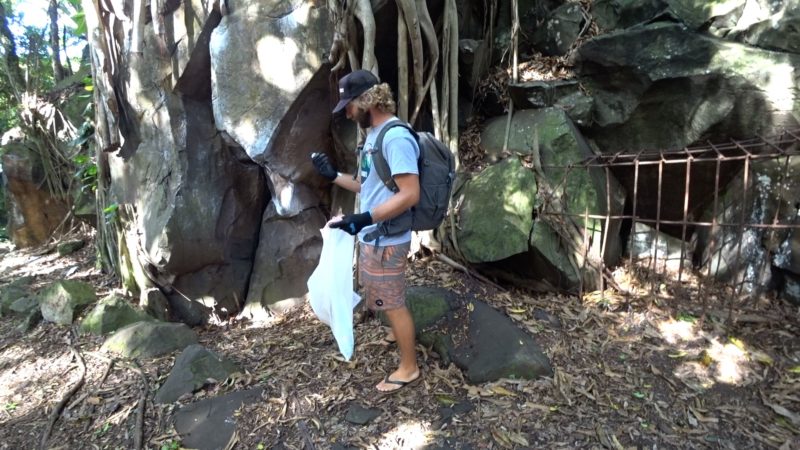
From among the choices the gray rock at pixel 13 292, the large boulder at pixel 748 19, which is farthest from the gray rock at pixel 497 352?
the gray rock at pixel 13 292

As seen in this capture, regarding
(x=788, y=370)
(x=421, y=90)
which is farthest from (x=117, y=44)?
(x=788, y=370)

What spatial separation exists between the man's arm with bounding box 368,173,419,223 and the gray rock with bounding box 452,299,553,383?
113cm

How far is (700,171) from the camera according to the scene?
3578 mm

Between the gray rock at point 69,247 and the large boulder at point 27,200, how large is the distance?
0.97 metres

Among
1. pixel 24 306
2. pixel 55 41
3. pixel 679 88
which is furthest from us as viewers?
pixel 55 41

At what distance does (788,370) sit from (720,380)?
37cm

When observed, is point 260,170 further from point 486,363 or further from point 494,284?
point 486,363

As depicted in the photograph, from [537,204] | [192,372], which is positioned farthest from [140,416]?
[537,204]

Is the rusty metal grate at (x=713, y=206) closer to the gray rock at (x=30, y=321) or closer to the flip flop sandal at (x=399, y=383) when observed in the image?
the flip flop sandal at (x=399, y=383)

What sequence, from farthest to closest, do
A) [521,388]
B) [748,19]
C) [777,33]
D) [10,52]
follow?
[10,52], [748,19], [777,33], [521,388]

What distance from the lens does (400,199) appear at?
2021 millimetres

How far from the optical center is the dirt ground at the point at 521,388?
7.20 feet

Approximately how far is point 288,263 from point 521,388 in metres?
2.77

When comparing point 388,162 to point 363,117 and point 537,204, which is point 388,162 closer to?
point 363,117
